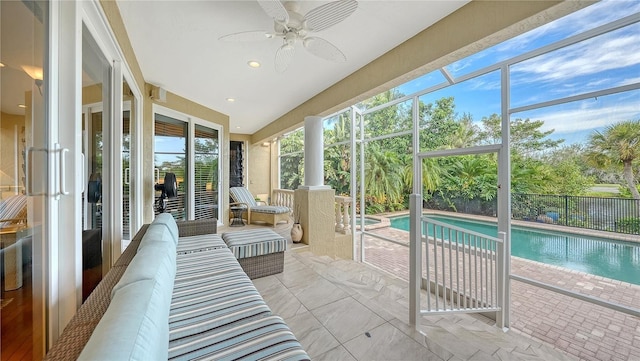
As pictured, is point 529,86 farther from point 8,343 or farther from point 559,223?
point 8,343

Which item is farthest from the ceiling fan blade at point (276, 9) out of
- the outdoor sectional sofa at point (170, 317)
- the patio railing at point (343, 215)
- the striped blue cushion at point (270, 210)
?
the striped blue cushion at point (270, 210)

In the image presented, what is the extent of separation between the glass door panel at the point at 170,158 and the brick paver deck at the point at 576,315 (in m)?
5.13

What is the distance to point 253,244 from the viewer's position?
2719mm

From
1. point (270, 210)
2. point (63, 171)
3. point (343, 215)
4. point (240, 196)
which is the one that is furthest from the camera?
point (240, 196)

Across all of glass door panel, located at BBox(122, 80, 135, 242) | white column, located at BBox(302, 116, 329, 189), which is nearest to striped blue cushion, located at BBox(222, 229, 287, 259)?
glass door panel, located at BBox(122, 80, 135, 242)

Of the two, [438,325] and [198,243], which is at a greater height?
[198,243]

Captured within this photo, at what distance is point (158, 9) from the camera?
204 centimetres

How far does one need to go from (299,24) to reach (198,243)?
7.39 ft

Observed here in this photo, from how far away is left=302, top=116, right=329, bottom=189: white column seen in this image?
A: 4.33 metres

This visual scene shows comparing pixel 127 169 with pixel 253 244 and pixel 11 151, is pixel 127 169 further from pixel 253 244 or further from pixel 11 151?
pixel 11 151

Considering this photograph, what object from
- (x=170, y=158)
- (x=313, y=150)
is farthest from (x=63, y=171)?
(x=170, y=158)

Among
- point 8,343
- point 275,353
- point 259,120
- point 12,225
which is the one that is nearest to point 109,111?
point 12,225

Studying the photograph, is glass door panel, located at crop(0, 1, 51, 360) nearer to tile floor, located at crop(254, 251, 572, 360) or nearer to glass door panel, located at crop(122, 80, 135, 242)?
tile floor, located at crop(254, 251, 572, 360)

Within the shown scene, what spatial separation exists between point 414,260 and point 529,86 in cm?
224
